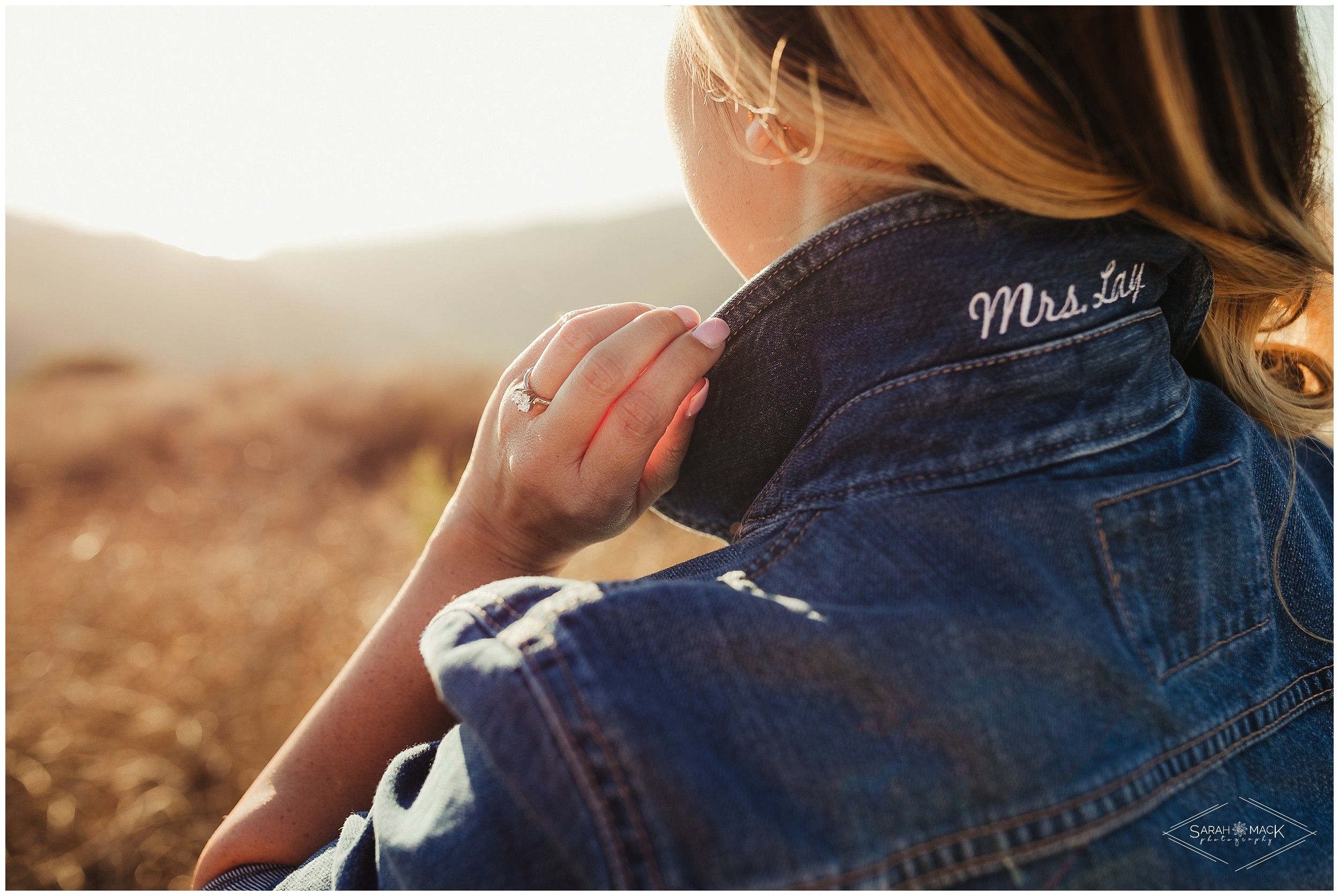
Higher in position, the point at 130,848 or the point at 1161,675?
the point at 1161,675

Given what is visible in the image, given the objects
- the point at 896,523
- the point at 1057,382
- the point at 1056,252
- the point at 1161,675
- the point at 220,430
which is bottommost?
the point at 220,430

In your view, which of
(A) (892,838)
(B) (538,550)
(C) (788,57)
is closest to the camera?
(A) (892,838)

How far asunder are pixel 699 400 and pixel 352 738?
77 cm

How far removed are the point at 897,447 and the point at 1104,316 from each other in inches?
12.1

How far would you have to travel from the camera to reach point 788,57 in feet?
2.92

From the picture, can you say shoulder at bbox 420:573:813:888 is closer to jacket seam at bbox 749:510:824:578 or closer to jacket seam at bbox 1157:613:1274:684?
jacket seam at bbox 749:510:824:578

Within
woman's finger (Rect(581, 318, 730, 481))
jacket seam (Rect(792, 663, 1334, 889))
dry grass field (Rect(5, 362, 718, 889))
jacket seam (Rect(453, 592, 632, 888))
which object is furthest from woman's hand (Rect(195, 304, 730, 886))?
dry grass field (Rect(5, 362, 718, 889))

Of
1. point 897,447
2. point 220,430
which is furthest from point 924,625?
point 220,430

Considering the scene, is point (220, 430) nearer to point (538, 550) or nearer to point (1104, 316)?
point (538, 550)

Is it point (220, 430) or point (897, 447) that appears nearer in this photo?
point (897, 447)

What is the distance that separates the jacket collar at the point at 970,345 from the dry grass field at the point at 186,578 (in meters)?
3.19

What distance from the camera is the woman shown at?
2.20ft

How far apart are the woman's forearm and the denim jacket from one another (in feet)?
0.74

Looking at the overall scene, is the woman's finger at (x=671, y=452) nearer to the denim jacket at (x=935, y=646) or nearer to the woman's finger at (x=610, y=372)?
the woman's finger at (x=610, y=372)
